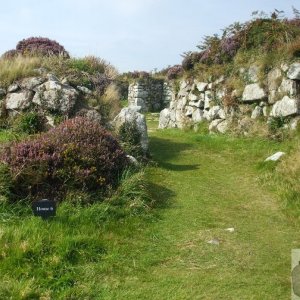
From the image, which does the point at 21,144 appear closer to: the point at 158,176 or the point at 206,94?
the point at 158,176

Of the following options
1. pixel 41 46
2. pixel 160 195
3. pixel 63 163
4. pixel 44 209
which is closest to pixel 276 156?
pixel 160 195

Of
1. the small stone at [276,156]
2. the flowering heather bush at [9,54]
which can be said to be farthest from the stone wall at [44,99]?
the small stone at [276,156]

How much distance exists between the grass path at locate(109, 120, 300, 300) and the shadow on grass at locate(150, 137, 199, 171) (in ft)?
0.25

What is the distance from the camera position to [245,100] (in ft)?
47.5

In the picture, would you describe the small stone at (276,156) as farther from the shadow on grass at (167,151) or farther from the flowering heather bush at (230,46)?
the flowering heather bush at (230,46)

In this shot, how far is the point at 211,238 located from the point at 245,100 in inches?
339

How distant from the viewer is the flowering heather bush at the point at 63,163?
297 inches

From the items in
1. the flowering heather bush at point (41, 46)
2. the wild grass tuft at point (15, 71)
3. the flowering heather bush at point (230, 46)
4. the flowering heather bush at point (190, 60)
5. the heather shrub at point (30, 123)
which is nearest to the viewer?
the heather shrub at point (30, 123)

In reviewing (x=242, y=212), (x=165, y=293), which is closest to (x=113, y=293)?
(x=165, y=293)

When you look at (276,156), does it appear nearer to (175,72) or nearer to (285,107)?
(285,107)

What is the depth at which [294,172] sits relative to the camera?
9188mm

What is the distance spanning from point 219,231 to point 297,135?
6.19 metres

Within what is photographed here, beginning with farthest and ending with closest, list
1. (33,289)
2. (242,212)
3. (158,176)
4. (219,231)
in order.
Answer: (158,176)
(242,212)
(219,231)
(33,289)

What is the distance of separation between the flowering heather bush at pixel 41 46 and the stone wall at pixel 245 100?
5.45 m
